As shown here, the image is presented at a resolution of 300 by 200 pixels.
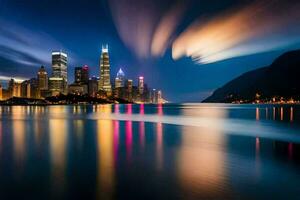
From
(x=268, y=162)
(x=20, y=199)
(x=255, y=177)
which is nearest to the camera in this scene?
(x=20, y=199)

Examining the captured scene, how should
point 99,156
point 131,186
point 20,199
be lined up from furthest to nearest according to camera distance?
1. point 99,156
2. point 131,186
3. point 20,199

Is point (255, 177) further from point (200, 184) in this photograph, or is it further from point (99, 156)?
point (99, 156)

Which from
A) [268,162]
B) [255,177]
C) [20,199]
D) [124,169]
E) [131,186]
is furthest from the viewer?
[268,162]

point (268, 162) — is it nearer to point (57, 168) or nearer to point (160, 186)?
point (160, 186)

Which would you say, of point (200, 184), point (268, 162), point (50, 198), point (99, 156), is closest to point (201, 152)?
point (268, 162)

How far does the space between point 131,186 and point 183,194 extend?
205 cm

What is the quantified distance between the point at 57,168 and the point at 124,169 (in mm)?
3259

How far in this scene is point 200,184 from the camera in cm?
1130

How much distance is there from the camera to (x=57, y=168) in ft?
46.3

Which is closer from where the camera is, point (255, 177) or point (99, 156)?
point (255, 177)

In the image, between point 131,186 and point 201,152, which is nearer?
point 131,186

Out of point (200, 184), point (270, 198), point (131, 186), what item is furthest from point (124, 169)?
point (270, 198)

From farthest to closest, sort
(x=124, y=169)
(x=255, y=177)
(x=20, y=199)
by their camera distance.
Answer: (x=124, y=169) → (x=255, y=177) → (x=20, y=199)

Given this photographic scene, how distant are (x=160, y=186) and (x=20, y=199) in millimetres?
4847
